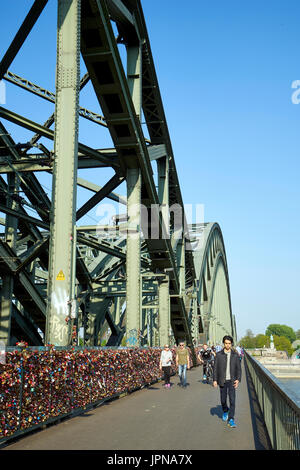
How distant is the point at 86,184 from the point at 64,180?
9019mm

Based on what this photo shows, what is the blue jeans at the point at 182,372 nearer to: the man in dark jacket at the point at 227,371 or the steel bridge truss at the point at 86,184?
the steel bridge truss at the point at 86,184

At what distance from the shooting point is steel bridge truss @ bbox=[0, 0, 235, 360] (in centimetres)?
1091

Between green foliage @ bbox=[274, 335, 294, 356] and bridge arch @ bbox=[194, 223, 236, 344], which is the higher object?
bridge arch @ bbox=[194, 223, 236, 344]

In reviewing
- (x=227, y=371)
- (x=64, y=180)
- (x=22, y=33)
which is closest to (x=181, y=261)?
(x=22, y=33)

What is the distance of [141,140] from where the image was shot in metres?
17.7

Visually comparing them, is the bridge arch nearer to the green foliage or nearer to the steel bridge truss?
the steel bridge truss

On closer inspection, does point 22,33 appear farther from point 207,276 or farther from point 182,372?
point 207,276

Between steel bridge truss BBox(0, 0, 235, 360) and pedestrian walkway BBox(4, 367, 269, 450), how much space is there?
2.07m

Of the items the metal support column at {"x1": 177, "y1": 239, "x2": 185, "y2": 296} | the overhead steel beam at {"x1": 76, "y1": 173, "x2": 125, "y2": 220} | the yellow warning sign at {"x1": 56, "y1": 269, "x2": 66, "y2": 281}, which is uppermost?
the overhead steel beam at {"x1": 76, "y1": 173, "x2": 125, "y2": 220}

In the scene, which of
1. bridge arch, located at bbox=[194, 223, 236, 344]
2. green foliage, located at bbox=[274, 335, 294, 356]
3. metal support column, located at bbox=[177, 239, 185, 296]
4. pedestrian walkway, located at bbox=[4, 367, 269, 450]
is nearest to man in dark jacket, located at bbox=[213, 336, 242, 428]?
pedestrian walkway, located at bbox=[4, 367, 269, 450]

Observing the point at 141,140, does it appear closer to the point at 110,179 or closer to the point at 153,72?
the point at 110,179

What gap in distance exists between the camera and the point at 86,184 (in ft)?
65.3

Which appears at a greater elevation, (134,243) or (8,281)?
(134,243)

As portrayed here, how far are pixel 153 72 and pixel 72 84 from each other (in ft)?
34.7
